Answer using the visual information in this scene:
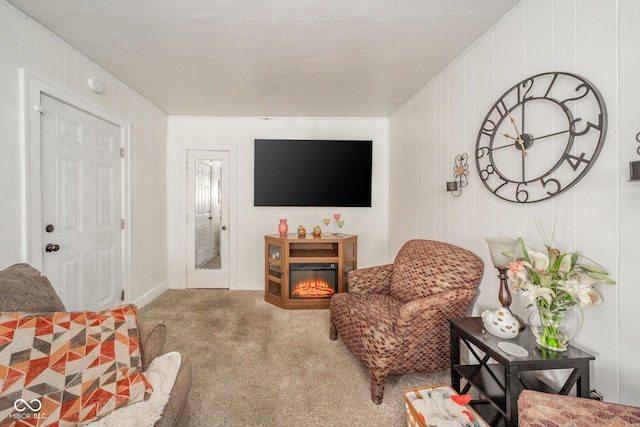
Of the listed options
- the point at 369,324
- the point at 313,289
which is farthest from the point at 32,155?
the point at 313,289

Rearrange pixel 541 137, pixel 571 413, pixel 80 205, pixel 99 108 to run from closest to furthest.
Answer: pixel 571 413 < pixel 541 137 < pixel 80 205 < pixel 99 108

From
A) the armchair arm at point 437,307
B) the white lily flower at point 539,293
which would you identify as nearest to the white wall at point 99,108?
the armchair arm at point 437,307

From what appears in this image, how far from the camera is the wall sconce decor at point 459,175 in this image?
86.0 inches

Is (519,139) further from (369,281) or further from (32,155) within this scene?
(32,155)

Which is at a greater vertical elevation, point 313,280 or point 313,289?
point 313,280

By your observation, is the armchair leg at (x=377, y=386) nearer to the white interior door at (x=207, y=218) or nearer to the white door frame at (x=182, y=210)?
the white door frame at (x=182, y=210)

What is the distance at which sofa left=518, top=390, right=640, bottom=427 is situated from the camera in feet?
2.83

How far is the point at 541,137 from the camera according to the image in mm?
1528

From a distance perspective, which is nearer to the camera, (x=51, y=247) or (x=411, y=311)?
(x=411, y=311)

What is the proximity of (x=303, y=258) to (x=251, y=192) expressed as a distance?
1.37m

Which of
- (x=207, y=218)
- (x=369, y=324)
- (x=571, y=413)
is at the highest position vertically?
(x=207, y=218)

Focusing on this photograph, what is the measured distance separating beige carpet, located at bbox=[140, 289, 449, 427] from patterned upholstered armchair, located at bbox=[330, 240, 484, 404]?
180mm

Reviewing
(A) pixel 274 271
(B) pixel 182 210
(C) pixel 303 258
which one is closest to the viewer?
(C) pixel 303 258

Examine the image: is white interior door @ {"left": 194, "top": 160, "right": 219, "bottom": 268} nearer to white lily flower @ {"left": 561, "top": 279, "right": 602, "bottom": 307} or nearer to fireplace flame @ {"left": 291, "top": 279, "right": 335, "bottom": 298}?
fireplace flame @ {"left": 291, "top": 279, "right": 335, "bottom": 298}
